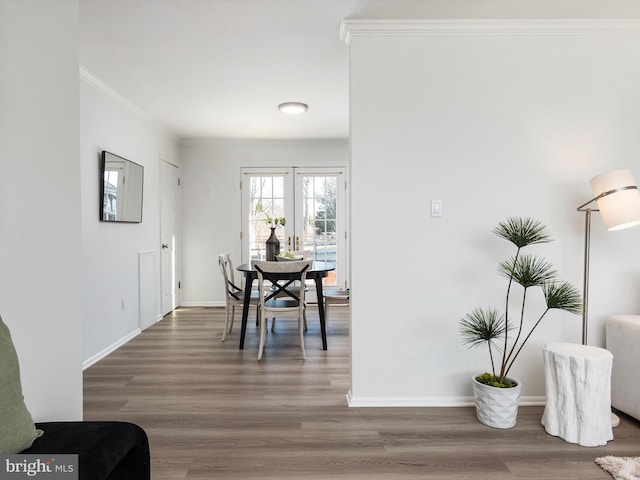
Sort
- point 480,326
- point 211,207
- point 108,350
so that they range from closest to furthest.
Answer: point 480,326 < point 108,350 < point 211,207

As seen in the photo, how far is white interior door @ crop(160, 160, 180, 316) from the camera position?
5414mm

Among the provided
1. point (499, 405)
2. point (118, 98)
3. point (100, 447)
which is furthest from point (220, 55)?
point (499, 405)

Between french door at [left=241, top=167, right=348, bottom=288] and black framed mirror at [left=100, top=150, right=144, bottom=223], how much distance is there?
73.8 inches

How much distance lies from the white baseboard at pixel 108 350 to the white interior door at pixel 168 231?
0.98m

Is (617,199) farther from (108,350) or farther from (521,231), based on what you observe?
(108,350)

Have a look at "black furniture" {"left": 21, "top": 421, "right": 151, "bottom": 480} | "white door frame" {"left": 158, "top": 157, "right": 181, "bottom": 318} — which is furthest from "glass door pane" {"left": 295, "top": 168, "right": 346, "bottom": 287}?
"black furniture" {"left": 21, "top": 421, "right": 151, "bottom": 480}

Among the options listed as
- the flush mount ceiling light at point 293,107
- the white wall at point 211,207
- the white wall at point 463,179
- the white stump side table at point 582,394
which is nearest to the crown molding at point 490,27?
the white wall at point 463,179

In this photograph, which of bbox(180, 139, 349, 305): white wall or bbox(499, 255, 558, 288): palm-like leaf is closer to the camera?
bbox(499, 255, 558, 288): palm-like leaf

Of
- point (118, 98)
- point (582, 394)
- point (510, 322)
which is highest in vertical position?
point (118, 98)

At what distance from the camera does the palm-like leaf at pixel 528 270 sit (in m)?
2.33

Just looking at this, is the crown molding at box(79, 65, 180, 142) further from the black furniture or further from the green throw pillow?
the black furniture

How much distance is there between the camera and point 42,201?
1.70 m

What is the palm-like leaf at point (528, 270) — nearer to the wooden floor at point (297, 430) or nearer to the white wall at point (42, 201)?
the wooden floor at point (297, 430)

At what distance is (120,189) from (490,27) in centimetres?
347
